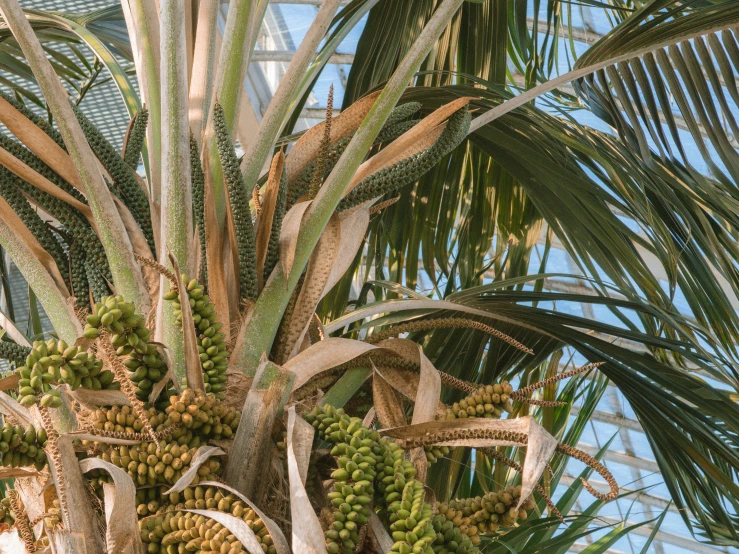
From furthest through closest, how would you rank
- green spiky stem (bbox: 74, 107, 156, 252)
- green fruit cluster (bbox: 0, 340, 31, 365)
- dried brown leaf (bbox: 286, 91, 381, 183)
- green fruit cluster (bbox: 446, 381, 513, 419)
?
dried brown leaf (bbox: 286, 91, 381, 183), green spiky stem (bbox: 74, 107, 156, 252), green fruit cluster (bbox: 0, 340, 31, 365), green fruit cluster (bbox: 446, 381, 513, 419)

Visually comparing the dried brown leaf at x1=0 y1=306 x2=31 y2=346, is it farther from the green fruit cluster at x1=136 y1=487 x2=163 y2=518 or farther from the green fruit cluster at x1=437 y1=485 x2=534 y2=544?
the green fruit cluster at x1=437 y1=485 x2=534 y2=544

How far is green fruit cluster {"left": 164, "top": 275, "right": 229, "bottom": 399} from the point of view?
100 cm

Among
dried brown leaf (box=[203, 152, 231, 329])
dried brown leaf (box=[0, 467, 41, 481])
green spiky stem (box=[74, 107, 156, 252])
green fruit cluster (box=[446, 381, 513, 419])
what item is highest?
green spiky stem (box=[74, 107, 156, 252])

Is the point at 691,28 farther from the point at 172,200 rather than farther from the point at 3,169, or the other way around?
the point at 3,169

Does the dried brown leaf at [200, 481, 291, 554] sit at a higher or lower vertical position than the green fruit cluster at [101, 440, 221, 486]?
lower

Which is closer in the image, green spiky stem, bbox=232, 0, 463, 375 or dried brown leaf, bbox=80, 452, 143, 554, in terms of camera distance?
dried brown leaf, bbox=80, 452, 143, 554

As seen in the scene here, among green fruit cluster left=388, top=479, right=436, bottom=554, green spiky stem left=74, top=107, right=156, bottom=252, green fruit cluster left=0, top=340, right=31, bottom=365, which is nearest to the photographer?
green fruit cluster left=388, top=479, right=436, bottom=554

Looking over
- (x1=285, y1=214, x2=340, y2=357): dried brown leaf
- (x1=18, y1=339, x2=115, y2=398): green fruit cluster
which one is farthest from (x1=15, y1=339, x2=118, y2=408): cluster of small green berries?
(x1=285, y1=214, x2=340, y2=357): dried brown leaf

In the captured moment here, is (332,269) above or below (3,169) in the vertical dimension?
below

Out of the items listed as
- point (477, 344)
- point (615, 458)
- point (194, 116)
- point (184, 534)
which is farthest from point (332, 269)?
point (615, 458)

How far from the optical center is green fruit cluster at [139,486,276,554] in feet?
2.87

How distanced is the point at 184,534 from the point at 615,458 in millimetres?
9892

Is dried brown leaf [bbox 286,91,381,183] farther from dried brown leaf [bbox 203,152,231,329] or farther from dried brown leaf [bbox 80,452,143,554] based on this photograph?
dried brown leaf [bbox 80,452,143,554]

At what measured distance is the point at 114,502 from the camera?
88 centimetres
